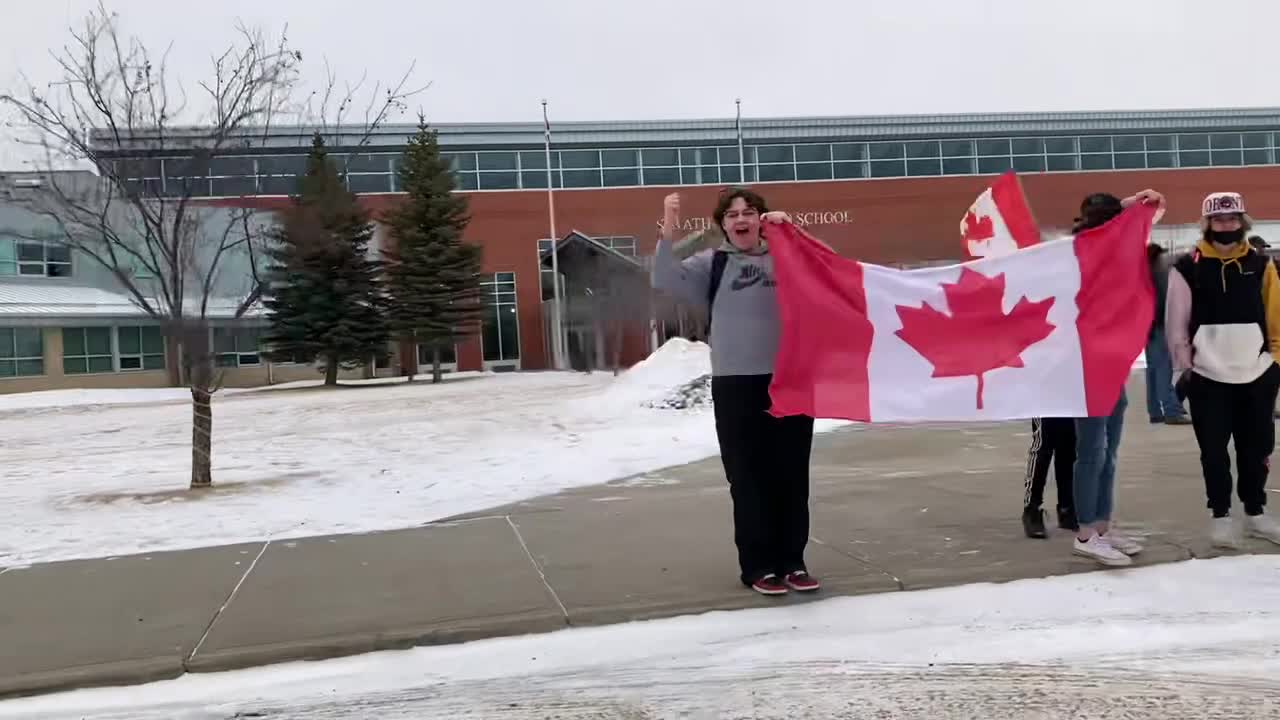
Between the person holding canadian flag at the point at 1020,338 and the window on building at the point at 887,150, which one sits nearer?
the person holding canadian flag at the point at 1020,338

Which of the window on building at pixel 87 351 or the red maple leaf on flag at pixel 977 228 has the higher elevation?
the window on building at pixel 87 351

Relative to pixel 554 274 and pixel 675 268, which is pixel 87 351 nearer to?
pixel 554 274

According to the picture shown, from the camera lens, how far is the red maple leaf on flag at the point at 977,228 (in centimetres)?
637

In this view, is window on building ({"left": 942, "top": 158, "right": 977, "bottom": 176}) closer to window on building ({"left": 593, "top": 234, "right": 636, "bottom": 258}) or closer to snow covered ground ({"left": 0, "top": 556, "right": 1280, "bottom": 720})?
window on building ({"left": 593, "top": 234, "right": 636, "bottom": 258})

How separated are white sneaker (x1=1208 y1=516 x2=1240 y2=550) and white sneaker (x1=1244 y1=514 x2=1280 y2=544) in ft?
0.62

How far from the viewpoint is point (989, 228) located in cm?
637

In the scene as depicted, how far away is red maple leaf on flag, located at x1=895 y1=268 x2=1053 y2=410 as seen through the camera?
5.57 metres

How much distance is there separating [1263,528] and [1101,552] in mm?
1205

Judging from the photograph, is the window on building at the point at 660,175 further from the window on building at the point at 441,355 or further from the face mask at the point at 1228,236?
the face mask at the point at 1228,236

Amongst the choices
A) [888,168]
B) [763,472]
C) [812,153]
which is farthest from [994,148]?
[763,472]

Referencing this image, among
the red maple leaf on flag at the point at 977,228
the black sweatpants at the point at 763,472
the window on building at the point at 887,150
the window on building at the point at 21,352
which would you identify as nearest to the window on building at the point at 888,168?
the window on building at the point at 887,150

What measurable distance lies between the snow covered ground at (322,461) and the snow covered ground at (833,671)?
11.0ft

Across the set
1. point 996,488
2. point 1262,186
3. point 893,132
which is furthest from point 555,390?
point 1262,186

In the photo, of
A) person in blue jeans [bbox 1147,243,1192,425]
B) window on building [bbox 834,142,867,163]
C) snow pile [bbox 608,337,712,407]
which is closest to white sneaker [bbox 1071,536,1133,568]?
person in blue jeans [bbox 1147,243,1192,425]
